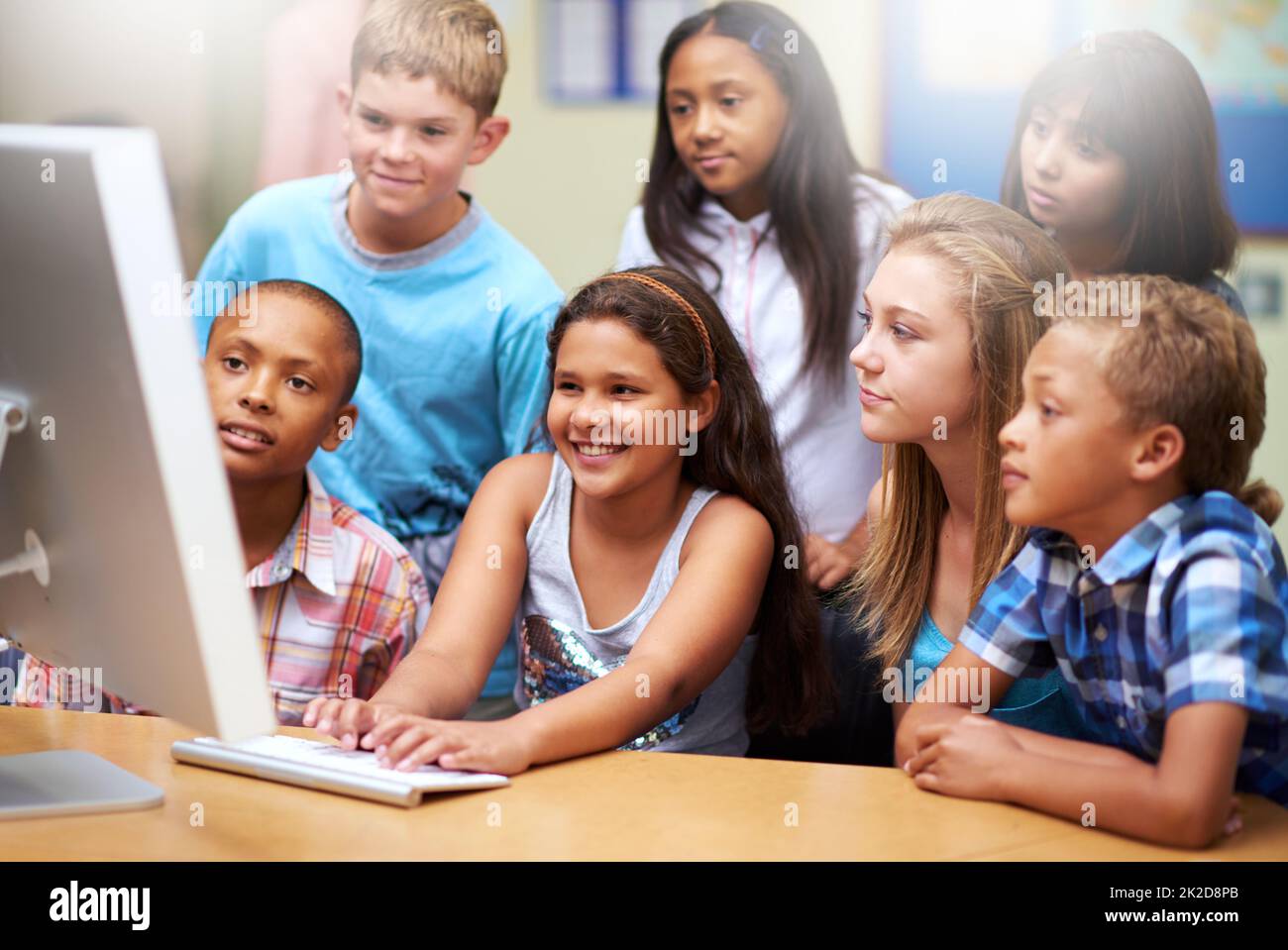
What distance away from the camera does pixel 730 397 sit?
1.63 metres

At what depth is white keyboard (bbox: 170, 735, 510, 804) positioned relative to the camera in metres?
1.02

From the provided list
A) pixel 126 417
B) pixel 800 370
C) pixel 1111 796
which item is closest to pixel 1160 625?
pixel 1111 796

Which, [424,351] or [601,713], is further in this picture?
[424,351]

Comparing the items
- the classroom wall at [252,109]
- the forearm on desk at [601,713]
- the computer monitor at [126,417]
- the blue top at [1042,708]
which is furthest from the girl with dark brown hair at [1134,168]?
the classroom wall at [252,109]

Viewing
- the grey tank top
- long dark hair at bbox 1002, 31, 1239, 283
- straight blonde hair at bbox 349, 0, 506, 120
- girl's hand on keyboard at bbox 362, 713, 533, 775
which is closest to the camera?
girl's hand on keyboard at bbox 362, 713, 533, 775

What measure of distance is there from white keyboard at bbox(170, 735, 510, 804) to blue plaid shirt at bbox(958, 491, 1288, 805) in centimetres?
47

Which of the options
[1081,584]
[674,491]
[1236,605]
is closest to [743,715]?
[674,491]

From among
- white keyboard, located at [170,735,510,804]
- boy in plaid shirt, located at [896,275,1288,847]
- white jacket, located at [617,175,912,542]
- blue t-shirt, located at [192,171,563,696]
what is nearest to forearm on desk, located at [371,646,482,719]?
white keyboard, located at [170,735,510,804]

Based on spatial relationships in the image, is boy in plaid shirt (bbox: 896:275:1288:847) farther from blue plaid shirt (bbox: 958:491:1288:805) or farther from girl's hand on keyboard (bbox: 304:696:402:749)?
girl's hand on keyboard (bbox: 304:696:402:749)

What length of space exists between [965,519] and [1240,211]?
7.54 ft

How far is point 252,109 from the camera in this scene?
3354mm

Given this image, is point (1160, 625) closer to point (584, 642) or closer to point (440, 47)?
point (584, 642)

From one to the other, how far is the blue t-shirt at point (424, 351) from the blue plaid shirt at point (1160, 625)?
94 centimetres

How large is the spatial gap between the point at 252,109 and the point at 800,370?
6.24ft
